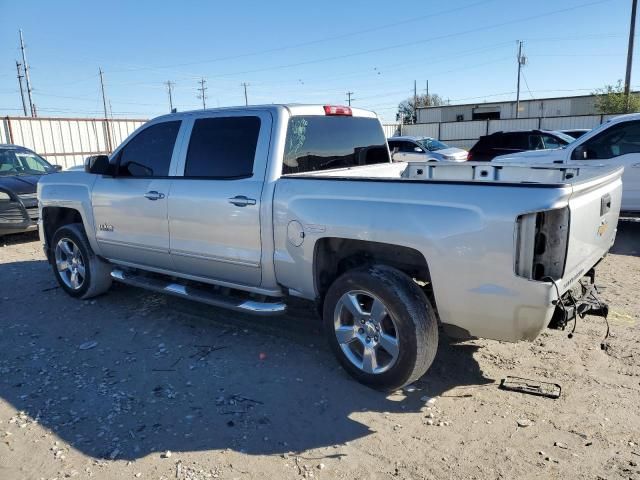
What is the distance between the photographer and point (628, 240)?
27.0 feet

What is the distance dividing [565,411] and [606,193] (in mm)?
1532

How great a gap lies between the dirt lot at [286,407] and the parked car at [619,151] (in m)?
3.69

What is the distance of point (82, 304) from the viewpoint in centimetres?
568

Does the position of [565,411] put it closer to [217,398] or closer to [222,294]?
[217,398]

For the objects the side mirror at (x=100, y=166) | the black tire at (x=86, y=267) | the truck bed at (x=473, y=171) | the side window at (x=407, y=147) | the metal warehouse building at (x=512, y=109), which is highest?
the metal warehouse building at (x=512, y=109)

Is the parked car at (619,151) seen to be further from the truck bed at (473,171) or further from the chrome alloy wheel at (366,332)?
the chrome alloy wheel at (366,332)

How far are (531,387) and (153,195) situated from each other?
3632 mm

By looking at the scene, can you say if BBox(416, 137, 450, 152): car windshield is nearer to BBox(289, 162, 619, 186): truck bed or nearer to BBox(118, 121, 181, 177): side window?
BBox(289, 162, 619, 186): truck bed

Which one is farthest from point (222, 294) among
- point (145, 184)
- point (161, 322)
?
point (145, 184)

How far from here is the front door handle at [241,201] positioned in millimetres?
4008

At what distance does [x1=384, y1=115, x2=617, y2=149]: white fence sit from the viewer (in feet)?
99.4

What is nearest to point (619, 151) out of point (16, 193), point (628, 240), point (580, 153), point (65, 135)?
point (580, 153)

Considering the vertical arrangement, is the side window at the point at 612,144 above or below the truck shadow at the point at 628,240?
above

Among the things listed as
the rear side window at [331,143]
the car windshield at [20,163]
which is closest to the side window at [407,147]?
the car windshield at [20,163]
